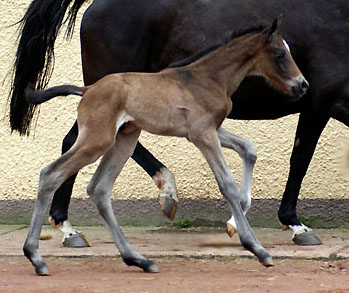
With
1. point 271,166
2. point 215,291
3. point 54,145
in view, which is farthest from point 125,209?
point 215,291

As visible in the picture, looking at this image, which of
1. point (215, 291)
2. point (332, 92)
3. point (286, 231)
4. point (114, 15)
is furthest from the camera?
point (286, 231)

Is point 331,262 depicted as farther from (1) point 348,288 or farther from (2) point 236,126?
(2) point 236,126

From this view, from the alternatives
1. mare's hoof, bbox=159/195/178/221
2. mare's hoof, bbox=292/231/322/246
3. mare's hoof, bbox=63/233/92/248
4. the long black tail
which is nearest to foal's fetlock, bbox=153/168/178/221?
mare's hoof, bbox=159/195/178/221

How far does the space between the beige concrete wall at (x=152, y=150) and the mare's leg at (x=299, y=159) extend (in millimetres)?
472

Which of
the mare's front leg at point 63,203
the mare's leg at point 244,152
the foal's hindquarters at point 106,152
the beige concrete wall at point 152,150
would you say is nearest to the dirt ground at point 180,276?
the foal's hindquarters at point 106,152

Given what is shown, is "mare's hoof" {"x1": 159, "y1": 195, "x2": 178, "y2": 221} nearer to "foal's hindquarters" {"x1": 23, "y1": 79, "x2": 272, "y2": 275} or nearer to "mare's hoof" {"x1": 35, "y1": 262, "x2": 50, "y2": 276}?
"foal's hindquarters" {"x1": 23, "y1": 79, "x2": 272, "y2": 275}

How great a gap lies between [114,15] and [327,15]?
151 cm

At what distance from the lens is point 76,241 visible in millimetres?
6258

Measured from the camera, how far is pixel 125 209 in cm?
726

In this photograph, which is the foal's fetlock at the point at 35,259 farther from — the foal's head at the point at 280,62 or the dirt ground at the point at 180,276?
the foal's head at the point at 280,62

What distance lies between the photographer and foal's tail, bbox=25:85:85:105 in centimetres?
511

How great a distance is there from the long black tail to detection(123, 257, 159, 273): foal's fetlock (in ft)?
6.01

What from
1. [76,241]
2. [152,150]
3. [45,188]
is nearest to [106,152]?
[45,188]

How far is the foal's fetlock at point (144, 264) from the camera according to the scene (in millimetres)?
5105
